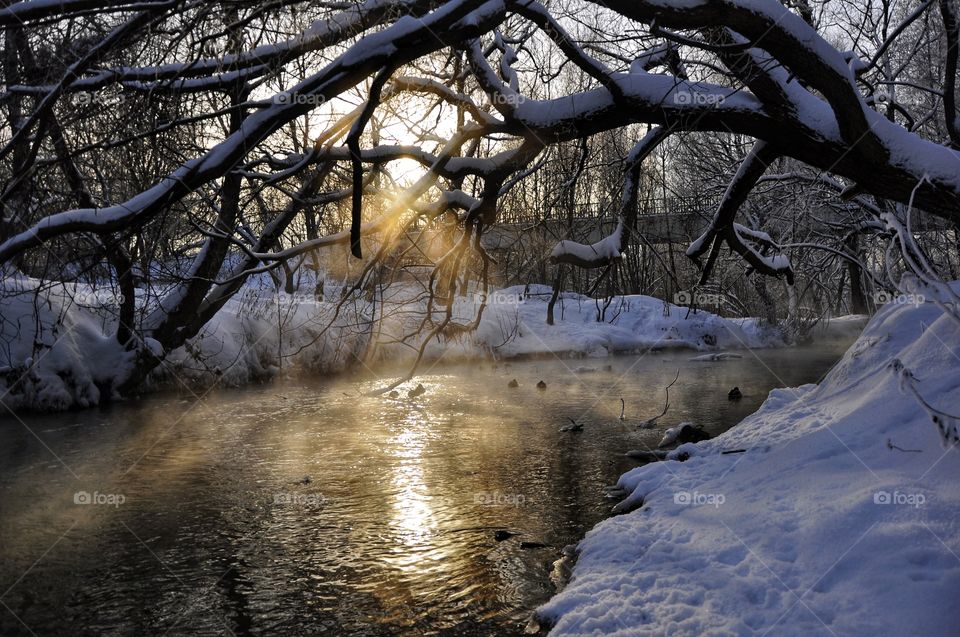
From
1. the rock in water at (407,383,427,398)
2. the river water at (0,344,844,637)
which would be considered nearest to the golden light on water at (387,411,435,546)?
the river water at (0,344,844,637)

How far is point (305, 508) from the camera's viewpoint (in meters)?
7.57

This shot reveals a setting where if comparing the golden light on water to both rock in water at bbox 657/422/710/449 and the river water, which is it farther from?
rock in water at bbox 657/422/710/449

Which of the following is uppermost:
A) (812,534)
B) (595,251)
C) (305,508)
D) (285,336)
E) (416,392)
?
(595,251)

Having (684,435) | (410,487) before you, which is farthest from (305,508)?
(684,435)

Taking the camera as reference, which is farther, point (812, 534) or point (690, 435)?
point (690, 435)

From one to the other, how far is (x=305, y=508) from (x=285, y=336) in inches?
451

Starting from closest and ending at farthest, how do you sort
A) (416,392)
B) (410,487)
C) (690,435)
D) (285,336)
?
(410,487) < (690,435) < (416,392) < (285,336)

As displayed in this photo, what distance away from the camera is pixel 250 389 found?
16.2 meters

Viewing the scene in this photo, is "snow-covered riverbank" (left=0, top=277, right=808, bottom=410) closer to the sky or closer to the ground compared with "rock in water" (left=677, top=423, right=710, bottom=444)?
closer to the sky

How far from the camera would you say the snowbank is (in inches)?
158

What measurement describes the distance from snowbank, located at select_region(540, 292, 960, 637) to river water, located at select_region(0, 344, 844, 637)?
2.23 ft

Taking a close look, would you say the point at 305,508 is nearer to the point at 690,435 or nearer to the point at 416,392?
the point at 690,435

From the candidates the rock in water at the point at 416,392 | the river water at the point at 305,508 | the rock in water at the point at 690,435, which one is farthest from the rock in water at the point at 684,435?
the rock in water at the point at 416,392

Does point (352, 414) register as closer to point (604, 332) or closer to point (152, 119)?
point (152, 119)
